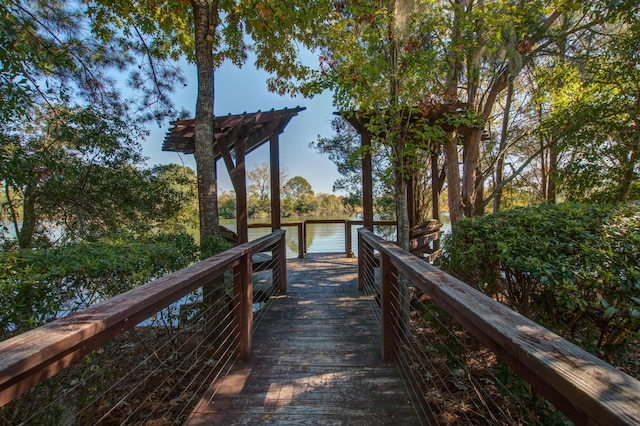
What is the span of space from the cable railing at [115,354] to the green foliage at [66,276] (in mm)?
372

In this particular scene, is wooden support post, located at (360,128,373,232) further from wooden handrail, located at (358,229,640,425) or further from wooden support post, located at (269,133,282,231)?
wooden handrail, located at (358,229,640,425)

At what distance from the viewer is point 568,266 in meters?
1.57

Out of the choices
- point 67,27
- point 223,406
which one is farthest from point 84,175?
point 223,406

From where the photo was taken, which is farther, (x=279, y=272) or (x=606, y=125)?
(x=606, y=125)

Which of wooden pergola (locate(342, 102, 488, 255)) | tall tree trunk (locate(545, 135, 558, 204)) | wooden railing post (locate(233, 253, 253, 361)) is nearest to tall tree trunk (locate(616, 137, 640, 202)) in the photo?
tall tree trunk (locate(545, 135, 558, 204))

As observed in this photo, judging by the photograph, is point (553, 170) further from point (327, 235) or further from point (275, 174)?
point (275, 174)

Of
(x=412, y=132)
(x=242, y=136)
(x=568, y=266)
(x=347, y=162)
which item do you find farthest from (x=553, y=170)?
(x=242, y=136)

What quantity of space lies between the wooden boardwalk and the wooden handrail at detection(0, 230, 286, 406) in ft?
2.85

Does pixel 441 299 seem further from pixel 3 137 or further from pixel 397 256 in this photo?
pixel 3 137

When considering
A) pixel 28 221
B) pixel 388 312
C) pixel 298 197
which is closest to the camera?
pixel 388 312

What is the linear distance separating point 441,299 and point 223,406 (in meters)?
1.52

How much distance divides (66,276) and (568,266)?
314cm

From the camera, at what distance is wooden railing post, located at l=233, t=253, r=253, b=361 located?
224 centimetres

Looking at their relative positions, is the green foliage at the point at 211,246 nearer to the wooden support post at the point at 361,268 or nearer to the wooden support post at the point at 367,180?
the wooden support post at the point at 361,268
